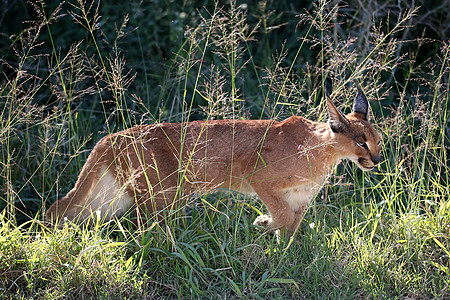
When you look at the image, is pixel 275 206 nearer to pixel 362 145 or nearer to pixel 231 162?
pixel 231 162

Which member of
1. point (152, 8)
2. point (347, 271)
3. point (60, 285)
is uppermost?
point (152, 8)

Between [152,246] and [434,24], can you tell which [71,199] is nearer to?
[152,246]

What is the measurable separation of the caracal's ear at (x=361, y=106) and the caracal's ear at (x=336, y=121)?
1.07ft

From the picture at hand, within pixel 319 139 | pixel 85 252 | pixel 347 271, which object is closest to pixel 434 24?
pixel 319 139

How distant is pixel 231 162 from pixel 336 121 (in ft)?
3.00

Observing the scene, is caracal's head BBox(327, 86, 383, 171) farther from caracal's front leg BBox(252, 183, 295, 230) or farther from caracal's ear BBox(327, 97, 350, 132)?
caracal's front leg BBox(252, 183, 295, 230)

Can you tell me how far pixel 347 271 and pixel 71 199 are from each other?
222cm

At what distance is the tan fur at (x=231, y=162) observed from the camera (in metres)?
4.75

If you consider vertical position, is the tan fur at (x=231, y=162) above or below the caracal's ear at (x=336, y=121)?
below

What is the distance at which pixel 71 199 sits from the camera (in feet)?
15.5

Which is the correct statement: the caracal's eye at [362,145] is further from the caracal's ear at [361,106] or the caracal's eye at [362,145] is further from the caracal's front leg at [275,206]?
the caracal's front leg at [275,206]

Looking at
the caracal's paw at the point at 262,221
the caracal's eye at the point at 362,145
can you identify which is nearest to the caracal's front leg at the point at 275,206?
the caracal's paw at the point at 262,221

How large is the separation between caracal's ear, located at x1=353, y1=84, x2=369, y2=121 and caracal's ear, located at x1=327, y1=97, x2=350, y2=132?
0.33 meters

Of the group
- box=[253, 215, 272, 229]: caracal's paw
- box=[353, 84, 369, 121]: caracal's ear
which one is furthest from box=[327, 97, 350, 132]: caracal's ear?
box=[253, 215, 272, 229]: caracal's paw
